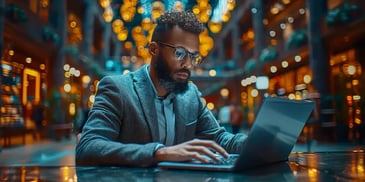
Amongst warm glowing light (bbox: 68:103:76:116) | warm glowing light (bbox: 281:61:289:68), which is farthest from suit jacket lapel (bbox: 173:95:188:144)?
warm glowing light (bbox: 281:61:289:68)

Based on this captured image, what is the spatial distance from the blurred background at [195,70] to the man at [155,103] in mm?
2897

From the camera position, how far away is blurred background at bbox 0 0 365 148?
904 centimetres

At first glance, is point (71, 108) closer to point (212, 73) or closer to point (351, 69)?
point (351, 69)

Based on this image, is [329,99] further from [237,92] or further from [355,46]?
[237,92]

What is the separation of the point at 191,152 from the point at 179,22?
1.73 ft

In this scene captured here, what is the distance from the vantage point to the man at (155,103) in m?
1.35

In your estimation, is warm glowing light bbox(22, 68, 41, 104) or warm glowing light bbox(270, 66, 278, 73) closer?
warm glowing light bbox(22, 68, 41, 104)

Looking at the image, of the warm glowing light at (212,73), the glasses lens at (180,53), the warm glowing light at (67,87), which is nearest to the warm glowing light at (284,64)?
the warm glowing light at (67,87)

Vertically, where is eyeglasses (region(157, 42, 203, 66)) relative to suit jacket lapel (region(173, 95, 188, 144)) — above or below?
above

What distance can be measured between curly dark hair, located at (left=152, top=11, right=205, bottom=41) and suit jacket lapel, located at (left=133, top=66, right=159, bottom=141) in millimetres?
172

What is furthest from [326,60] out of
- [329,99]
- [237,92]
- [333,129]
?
[237,92]

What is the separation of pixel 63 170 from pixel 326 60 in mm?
11694

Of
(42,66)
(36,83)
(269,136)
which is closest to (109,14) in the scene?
(36,83)

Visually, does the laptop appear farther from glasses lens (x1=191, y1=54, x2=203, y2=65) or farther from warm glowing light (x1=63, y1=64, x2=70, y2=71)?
warm glowing light (x1=63, y1=64, x2=70, y2=71)
